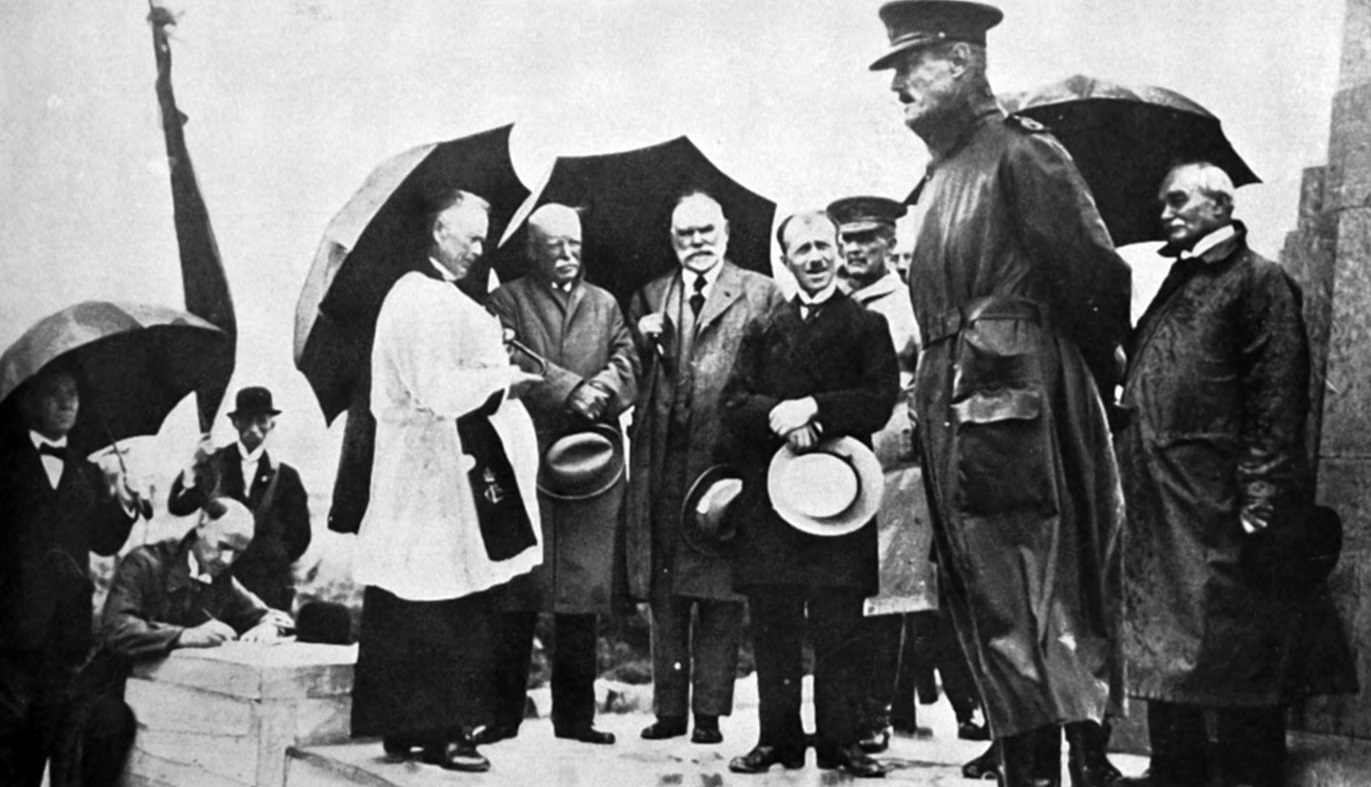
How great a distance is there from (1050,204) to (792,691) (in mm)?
1926

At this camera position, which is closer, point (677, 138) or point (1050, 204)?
point (1050, 204)

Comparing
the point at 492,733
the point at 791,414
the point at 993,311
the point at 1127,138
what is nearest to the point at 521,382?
the point at 791,414

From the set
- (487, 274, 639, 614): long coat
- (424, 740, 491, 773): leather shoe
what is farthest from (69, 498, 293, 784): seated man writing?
(487, 274, 639, 614): long coat

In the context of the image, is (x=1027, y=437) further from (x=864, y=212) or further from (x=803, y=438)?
(x=864, y=212)

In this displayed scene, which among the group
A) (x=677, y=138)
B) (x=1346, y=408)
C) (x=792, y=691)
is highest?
(x=677, y=138)

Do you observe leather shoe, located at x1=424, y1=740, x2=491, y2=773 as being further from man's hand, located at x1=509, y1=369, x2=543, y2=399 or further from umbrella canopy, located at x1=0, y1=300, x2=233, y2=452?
umbrella canopy, located at x1=0, y1=300, x2=233, y2=452

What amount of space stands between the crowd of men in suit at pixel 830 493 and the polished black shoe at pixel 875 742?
0.02 meters

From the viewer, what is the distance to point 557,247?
600 centimetres

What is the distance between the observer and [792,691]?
5699 mm

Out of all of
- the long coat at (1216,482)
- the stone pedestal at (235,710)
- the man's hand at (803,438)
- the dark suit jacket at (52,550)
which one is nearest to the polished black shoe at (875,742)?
the long coat at (1216,482)

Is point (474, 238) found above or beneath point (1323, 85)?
beneath

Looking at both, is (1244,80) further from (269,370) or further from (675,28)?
(269,370)

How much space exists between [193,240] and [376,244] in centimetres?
79

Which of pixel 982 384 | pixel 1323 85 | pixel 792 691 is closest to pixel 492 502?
pixel 792 691
